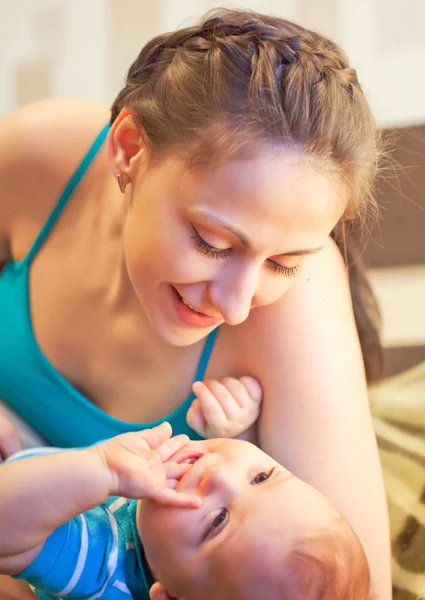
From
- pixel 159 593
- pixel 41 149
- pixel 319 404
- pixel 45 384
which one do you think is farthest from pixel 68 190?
pixel 159 593

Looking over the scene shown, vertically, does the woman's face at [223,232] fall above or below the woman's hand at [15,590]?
above

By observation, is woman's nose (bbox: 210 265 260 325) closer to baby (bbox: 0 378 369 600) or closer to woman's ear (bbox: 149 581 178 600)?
baby (bbox: 0 378 369 600)

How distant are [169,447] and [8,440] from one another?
0.94ft

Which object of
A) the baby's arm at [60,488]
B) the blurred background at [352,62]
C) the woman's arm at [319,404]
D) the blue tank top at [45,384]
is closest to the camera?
the baby's arm at [60,488]

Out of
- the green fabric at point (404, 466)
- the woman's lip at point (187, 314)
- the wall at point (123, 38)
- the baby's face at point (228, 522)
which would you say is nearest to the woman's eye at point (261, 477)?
the baby's face at point (228, 522)

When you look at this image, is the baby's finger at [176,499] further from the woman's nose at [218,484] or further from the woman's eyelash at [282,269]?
the woman's eyelash at [282,269]

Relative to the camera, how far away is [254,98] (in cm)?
91

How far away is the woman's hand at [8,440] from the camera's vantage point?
1146 mm

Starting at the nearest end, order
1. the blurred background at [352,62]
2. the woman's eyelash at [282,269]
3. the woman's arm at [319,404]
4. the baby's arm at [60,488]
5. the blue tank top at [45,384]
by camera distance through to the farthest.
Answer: the baby's arm at [60,488] → the woman's eyelash at [282,269] → the woman's arm at [319,404] → the blue tank top at [45,384] → the blurred background at [352,62]

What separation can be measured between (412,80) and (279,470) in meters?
1.47

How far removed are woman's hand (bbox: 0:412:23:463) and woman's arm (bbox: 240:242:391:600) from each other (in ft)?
1.21

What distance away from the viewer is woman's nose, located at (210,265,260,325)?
0.94 m

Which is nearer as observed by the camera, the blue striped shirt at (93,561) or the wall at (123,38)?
the blue striped shirt at (93,561)

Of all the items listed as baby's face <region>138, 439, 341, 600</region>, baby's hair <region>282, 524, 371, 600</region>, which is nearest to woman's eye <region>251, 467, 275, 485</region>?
baby's face <region>138, 439, 341, 600</region>
